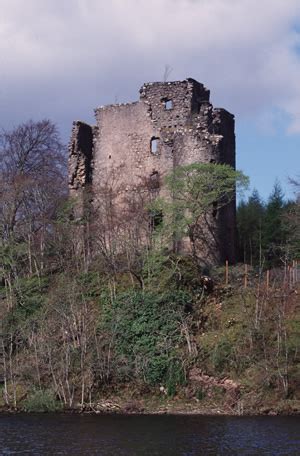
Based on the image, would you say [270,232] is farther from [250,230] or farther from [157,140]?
[157,140]

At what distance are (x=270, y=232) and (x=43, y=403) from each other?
2239 centimetres

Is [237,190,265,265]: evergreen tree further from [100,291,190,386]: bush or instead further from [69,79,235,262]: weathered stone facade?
[100,291,190,386]: bush

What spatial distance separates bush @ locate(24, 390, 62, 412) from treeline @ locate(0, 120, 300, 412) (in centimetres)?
5

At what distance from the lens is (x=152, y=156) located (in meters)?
49.4

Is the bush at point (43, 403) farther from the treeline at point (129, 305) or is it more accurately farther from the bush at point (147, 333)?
the bush at point (147, 333)

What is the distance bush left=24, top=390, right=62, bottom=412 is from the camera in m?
34.5

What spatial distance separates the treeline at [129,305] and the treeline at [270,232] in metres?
0.24

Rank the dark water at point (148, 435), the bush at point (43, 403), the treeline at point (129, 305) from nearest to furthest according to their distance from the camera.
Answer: the dark water at point (148, 435)
the bush at point (43, 403)
the treeline at point (129, 305)

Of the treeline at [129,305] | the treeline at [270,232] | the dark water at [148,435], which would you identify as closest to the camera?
the dark water at [148,435]

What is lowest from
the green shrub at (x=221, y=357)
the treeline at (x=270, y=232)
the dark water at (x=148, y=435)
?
the dark water at (x=148, y=435)

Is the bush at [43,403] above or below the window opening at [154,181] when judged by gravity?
below

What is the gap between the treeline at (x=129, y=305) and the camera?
35938 mm

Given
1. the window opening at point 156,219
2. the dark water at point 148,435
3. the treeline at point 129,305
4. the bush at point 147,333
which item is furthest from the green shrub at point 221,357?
the window opening at point 156,219

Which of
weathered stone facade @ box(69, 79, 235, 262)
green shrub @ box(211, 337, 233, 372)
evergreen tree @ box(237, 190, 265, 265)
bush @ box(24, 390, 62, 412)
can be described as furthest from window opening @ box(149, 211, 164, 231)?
bush @ box(24, 390, 62, 412)
